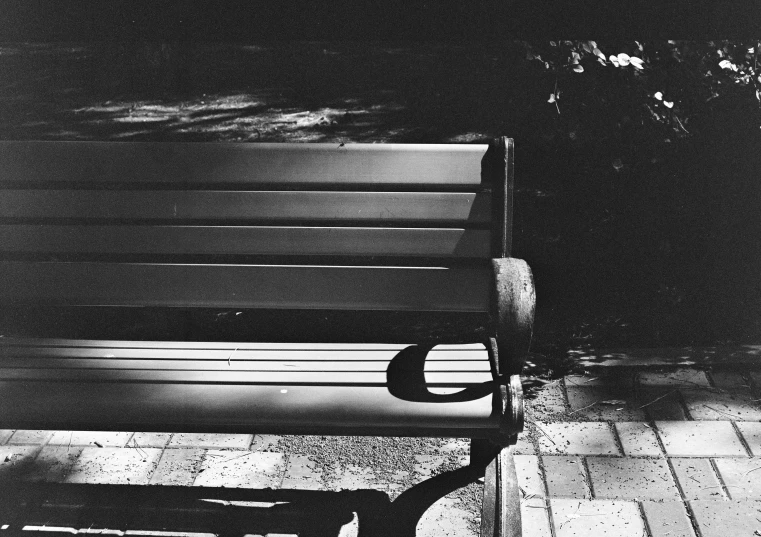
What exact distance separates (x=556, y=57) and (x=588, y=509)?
2306mm

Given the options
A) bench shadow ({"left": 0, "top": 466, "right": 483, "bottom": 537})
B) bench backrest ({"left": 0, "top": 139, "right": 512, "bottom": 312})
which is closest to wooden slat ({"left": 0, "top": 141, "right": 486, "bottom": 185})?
bench backrest ({"left": 0, "top": 139, "right": 512, "bottom": 312})

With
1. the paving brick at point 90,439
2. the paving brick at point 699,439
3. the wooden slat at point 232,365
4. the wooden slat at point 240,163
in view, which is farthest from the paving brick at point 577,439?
the paving brick at point 90,439

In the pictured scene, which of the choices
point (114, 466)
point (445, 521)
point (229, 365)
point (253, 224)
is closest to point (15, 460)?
point (114, 466)

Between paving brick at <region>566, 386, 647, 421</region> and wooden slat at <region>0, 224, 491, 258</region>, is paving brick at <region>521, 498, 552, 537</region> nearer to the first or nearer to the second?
paving brick at <region>566, 386, 647, 421</region>

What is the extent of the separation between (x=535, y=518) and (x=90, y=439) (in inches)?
61.7

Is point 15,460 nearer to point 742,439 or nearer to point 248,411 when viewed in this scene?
point 248,411

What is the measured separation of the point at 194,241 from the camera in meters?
2.71

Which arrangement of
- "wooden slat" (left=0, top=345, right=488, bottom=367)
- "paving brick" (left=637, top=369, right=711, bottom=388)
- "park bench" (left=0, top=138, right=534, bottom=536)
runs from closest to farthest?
"park bench" (left=0, top=138, right=534, bottom=536) → "wooden slat" (left=0, top=345, right=488, bottom=367) → "paving brick" (left=637, top=369, right=711, bottom=388)

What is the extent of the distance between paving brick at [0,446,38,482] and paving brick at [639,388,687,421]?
2173 mm

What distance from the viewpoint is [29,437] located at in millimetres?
3186

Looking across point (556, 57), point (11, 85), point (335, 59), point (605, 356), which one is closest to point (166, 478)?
point (605, 356)

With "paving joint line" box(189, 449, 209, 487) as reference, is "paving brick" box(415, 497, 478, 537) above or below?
below

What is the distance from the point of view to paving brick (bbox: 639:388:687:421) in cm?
317

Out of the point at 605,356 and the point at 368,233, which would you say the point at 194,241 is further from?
A: the point at 605,356
